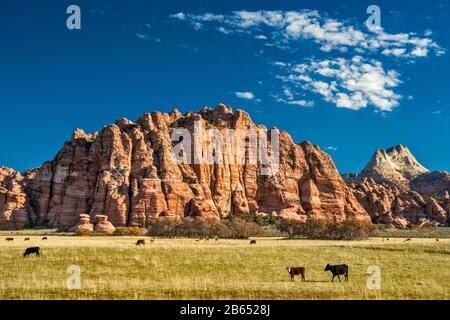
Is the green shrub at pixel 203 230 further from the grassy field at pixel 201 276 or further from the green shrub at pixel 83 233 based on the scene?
the grassy field at pixel 201 276

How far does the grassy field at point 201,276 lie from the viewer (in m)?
24.8

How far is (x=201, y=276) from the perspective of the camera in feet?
106

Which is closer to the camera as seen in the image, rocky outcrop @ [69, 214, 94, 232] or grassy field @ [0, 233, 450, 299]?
grassy field @ [0, 233, 450, 299]

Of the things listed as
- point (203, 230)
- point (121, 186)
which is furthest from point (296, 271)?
point (121, 186)

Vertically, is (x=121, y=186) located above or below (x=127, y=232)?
above

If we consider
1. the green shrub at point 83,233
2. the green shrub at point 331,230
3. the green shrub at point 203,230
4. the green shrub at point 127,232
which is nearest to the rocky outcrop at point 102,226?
the green shrub at point 127,232

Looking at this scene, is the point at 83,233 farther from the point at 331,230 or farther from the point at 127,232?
the point at 331,230

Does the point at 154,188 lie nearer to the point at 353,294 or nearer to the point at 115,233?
the point at 115,233

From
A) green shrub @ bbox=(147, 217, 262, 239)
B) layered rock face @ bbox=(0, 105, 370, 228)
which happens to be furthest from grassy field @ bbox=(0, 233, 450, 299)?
layered rock face @ bbox=(0, 105, 370, 228)

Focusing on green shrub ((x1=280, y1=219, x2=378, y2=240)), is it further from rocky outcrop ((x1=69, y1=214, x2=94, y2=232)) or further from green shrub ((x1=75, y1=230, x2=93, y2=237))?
rocky outcrop ((x1=69, y1=214, x2=94, y2=232))

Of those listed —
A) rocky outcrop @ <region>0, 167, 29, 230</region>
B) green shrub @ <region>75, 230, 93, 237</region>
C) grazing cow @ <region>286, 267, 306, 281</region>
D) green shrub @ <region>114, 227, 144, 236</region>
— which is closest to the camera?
grazing cow @ <region>286, 267, 306, 281</region>

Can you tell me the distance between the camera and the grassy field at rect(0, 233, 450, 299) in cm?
2478
